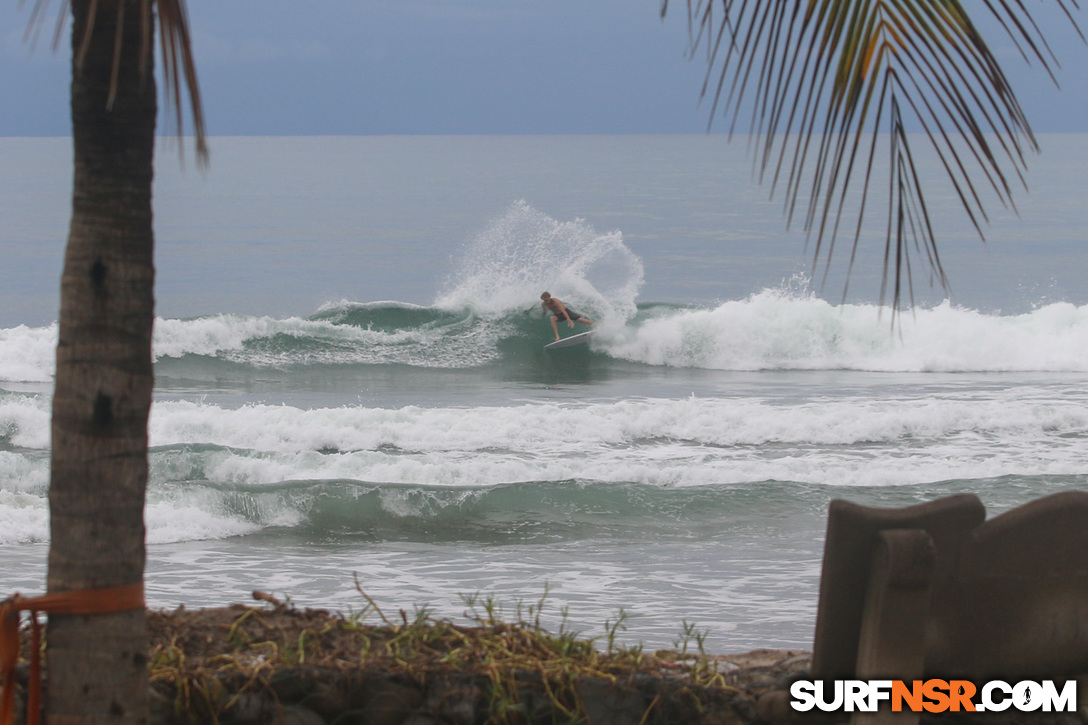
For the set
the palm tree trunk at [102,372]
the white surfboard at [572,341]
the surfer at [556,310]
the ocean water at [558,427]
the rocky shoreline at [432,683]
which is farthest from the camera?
the surfer at [556,310]

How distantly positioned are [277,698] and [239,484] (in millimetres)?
8148

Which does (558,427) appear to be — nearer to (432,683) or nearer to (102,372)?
(432,683)

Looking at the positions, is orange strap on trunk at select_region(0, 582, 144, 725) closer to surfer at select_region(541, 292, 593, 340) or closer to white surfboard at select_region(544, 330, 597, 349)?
white surfboard at select_region(544, 330, 597, 349)

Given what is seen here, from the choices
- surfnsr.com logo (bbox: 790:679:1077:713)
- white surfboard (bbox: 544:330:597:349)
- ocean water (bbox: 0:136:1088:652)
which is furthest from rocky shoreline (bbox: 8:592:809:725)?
white surfboard (bbox: 544:330:597:349)

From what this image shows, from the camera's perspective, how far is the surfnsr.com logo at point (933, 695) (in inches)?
117

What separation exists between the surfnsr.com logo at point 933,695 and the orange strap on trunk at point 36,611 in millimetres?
→ 1907

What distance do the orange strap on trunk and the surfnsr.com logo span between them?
1907 mm

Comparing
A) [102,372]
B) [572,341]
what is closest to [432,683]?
[102,372]

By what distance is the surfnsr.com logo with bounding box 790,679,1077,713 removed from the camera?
9.71ft

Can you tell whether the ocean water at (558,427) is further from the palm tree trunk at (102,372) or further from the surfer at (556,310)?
the palm tree trunk at (102,372)

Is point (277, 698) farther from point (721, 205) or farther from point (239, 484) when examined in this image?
point (721, 205)

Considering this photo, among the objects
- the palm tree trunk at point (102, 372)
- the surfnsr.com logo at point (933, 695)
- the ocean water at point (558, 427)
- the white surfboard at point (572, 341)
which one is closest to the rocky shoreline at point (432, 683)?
the surfnsr.com logo at point (933, 695)

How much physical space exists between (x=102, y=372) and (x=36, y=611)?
66 centimetres

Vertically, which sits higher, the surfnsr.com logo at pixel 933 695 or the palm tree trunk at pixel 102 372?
the palm tree trunk at pixel 102 372
